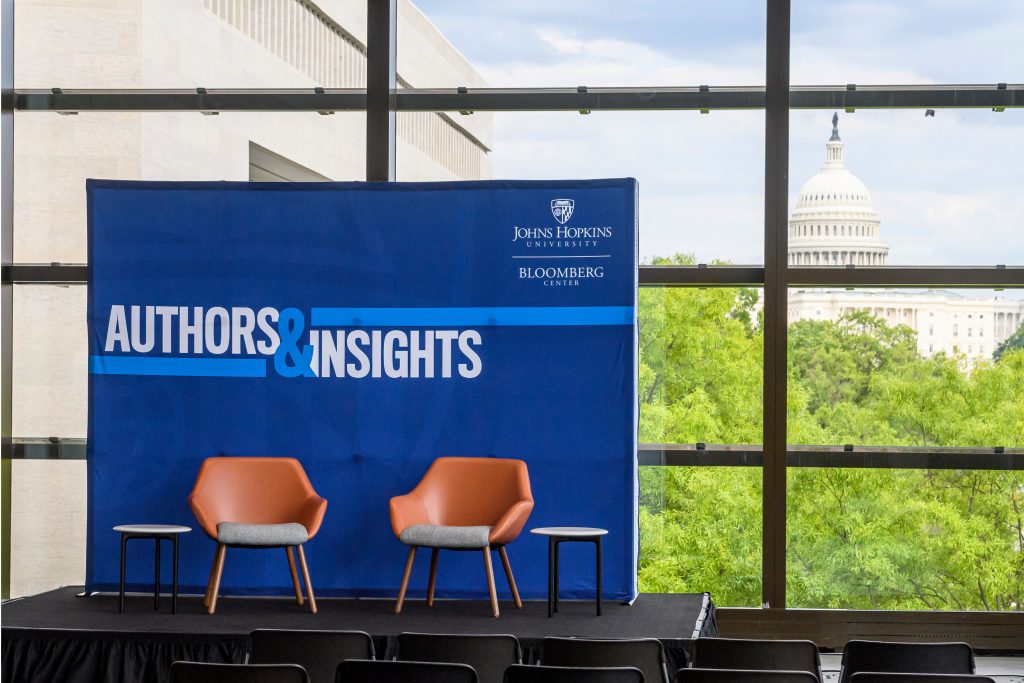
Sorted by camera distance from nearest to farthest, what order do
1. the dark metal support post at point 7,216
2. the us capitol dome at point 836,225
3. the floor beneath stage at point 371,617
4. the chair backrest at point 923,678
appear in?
the chair backrest at point 923,678 < the floor beneath stage at point 371,617 < the us capitol dome at point 836,225 < the dark metal support post at point 7,216

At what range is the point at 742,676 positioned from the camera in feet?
12.2

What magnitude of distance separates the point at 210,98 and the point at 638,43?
2.86 meters

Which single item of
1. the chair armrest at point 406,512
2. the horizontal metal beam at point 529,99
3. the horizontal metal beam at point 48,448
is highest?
the horizontal metal beam at point 529,99

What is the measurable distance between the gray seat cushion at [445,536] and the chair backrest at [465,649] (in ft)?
5.62

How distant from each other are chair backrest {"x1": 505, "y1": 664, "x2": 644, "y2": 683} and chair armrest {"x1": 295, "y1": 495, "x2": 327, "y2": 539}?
2.79 metres

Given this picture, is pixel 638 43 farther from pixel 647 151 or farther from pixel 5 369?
pixel 5 369

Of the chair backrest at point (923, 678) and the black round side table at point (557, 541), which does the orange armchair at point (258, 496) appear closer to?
the black round side table at point (557, 541)

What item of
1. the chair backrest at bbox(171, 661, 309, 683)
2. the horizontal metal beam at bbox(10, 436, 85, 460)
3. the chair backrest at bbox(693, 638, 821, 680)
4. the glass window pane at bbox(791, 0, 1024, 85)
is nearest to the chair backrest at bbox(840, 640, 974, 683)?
the chair backrest at bbox(693, 638, 821, 680)

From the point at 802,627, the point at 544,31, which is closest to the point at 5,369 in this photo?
the point at 544,31

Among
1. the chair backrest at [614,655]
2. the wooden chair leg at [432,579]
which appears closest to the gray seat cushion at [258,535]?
the wooden chair leg at [432,579]

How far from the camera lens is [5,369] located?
25.8 feet

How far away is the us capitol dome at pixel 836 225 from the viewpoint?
7324 millimetres

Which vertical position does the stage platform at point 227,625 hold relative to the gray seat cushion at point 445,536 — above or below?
below

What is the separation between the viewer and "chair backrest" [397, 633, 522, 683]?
438 centimetres
